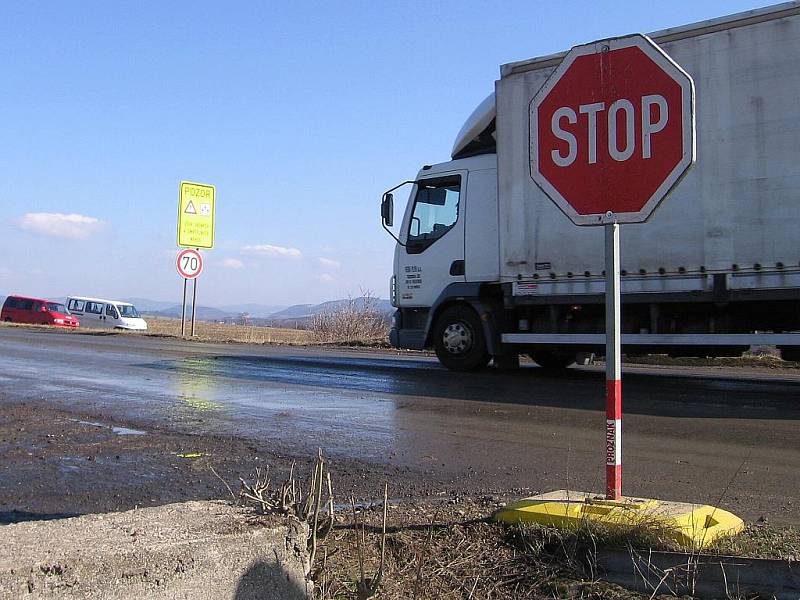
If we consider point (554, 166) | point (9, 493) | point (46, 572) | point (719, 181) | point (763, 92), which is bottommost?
point (9, 493)

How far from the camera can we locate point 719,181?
9555 mm

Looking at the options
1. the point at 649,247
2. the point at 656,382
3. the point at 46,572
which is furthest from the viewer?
the point at 656,382

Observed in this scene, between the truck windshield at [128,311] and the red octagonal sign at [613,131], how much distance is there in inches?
1473

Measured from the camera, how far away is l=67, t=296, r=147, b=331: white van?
38031 millimetres

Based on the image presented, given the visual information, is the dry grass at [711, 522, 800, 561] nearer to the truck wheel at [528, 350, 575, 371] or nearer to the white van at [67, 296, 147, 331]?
the truck wheel at [528, 350, 575, 371]

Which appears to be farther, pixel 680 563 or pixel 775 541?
pixel 775 541

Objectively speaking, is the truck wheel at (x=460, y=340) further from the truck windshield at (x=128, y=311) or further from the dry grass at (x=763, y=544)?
the truck windshield at (x=128, y=311)

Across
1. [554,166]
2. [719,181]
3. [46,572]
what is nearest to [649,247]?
[719,181]

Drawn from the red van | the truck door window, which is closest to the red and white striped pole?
the truck door window

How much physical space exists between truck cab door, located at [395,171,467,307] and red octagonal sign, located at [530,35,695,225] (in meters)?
8.32

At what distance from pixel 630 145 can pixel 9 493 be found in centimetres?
394

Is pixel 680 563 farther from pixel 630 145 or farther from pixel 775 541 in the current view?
pixel 630 145

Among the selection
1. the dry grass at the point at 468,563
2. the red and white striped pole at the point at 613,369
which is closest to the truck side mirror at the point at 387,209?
the red and white striped pole at the point at 613,369

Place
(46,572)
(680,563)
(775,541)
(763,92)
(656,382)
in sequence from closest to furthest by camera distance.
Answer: (46,572), (680,563), (775,541), (763,92), (656,382)
